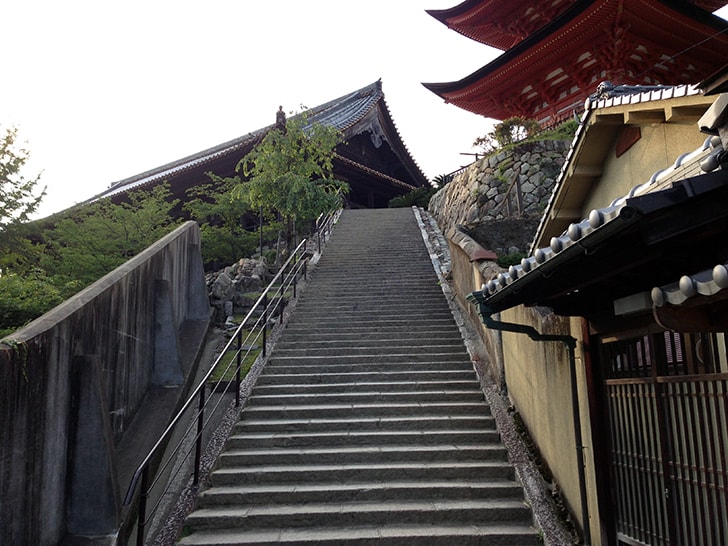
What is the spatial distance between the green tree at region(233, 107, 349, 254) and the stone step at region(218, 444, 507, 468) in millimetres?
7470

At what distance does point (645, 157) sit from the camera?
4809 mm

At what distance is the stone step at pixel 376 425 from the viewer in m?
5.90

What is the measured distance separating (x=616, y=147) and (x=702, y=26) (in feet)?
36.2

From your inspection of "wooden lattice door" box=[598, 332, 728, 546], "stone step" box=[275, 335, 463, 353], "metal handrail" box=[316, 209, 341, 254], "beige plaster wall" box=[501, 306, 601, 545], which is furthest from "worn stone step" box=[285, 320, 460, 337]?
"metal handrail" box=[316, 209, 341, 254]

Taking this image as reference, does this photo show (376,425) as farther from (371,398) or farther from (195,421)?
(195,421)

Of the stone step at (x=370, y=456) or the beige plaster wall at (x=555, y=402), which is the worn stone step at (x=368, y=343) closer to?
the beige plaster wall at (x=555, y=402)

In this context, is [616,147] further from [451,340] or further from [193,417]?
[193,417]

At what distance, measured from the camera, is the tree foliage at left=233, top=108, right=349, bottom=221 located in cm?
1207

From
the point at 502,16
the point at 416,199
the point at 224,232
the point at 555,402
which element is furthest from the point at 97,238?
the point at 502,16

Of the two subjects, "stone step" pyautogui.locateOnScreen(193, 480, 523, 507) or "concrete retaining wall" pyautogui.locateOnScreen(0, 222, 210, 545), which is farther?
"stone step" pyautogui.locateOnScreen(193, 480, 523, 507)

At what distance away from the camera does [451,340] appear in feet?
26.4

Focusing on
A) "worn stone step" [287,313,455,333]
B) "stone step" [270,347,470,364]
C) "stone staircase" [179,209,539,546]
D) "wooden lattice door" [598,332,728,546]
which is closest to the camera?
"wooden lattice door" [598,332,728,546]

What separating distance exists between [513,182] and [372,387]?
8.28m

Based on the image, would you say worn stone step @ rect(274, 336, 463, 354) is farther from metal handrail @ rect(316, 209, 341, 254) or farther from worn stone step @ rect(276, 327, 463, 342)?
metal handrail @ rect(316, 209, 341, 254)
